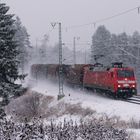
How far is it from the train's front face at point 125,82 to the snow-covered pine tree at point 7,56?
12.1 meters

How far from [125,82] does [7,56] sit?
1410cm

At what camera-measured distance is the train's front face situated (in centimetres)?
3412

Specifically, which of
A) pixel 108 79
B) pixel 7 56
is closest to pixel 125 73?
pixel 108 79

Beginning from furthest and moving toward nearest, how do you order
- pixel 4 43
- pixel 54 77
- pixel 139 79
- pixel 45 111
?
pixel 139 79 < pixel 54 77 < pixel 45 111 < pixel 4 43

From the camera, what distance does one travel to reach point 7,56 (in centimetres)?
2342

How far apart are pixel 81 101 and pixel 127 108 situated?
9266 mm

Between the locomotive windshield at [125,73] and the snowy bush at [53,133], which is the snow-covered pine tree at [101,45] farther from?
the snowy bush at [53,133]

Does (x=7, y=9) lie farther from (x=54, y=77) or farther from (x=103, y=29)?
(x=103, y=29)

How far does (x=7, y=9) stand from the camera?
24.1 m

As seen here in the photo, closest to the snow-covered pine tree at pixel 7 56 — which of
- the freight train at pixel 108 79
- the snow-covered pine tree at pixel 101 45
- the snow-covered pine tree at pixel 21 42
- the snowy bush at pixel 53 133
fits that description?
the snowy bush at pixel 53 133

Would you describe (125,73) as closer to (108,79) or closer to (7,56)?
(108,79)

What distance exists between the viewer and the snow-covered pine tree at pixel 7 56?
23125 millimetres

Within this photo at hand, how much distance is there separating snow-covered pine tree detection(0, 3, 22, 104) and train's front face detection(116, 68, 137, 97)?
12.1m

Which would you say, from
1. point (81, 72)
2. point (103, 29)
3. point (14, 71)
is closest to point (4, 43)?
point (14, 71)
